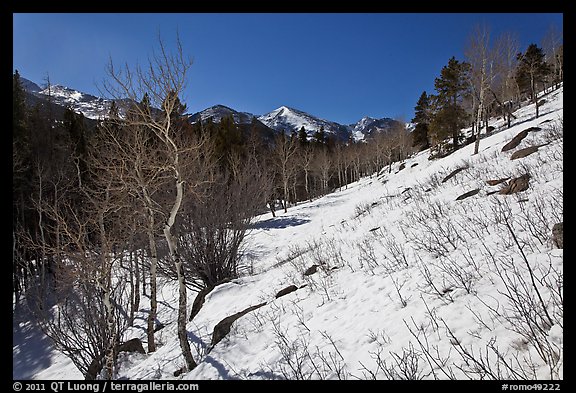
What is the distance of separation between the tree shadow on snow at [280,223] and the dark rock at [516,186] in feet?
51.3

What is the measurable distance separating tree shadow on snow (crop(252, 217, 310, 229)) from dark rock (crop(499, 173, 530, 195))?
15.6 metres

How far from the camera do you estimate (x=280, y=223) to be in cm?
2245

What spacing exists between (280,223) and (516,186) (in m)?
17.6

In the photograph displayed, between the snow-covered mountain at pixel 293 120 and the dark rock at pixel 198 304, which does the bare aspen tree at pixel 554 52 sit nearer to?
the dark rock at pixel 198 304

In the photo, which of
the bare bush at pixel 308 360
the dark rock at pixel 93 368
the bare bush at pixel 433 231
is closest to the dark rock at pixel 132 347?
the dark rock at pixel 93 368

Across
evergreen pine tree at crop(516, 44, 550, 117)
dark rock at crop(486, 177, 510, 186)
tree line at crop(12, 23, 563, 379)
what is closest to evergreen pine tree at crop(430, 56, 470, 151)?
tree line at crop(12, 23, 563, 379)

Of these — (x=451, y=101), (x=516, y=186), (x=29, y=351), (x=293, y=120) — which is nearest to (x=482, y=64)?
(x=451, y=101)

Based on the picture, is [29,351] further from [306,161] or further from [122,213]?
[306,161]

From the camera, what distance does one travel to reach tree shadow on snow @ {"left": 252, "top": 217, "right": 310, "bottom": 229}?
70.5 feet

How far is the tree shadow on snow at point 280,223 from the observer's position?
21.5 m

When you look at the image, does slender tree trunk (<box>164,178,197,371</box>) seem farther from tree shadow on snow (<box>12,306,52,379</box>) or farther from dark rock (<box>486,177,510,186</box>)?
tree shadow on snow (<box>12,306,52,379</box>)
